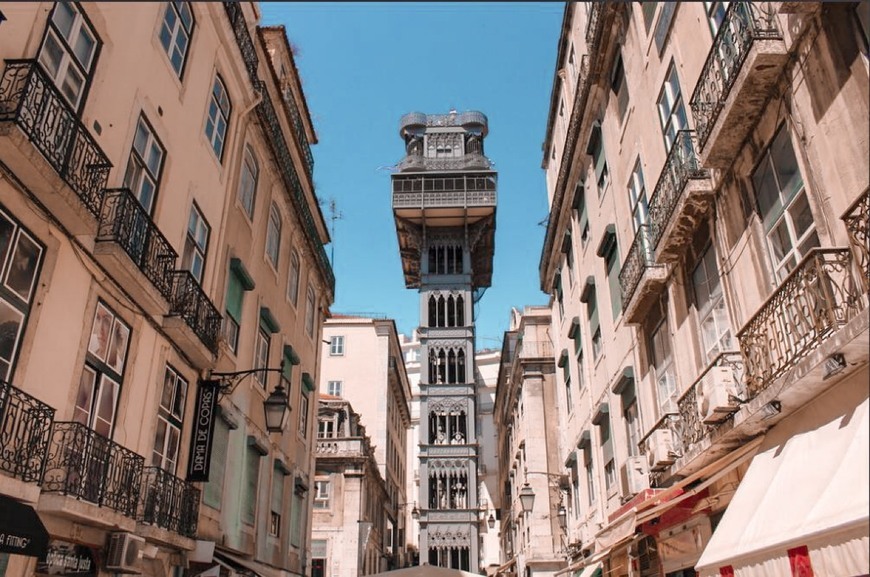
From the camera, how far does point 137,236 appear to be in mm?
9234

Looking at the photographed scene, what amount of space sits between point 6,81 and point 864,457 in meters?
8.28

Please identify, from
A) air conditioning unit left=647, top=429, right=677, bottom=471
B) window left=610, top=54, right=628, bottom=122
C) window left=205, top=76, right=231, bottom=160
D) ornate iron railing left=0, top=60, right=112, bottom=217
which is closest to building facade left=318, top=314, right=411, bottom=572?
window left=205, top=76, right=231, bottom=160

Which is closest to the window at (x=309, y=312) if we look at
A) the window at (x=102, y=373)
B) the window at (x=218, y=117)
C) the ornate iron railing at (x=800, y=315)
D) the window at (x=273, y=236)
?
the window at (x=273, y=236)

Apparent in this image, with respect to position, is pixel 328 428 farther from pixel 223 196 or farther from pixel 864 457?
pixel 864 457

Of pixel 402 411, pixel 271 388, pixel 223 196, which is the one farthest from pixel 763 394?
pixel 402 411

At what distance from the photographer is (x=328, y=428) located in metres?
33.2

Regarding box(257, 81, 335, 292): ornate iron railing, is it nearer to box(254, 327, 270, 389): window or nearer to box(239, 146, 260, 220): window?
box(239, 146, 260, 220): window

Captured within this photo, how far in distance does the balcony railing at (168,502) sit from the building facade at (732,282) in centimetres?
676

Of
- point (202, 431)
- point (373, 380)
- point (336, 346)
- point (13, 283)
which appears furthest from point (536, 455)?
point (13, 283)

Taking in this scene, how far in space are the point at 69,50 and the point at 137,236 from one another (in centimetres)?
242

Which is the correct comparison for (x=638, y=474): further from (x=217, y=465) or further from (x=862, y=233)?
(x=217, y=465)

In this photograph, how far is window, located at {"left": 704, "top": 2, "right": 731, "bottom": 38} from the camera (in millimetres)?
9077

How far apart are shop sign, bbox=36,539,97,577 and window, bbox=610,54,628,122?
1232cm

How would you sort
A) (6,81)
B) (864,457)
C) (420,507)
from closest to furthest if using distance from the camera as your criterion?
(864,457) < (6,81) < (420,507)
